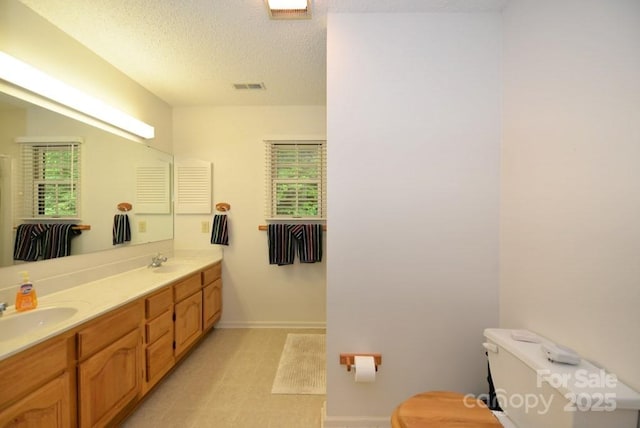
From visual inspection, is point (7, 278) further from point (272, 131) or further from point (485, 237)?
point (485, 237)

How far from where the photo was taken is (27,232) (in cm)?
135

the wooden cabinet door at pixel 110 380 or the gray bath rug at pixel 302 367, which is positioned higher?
the wooden cabinet door at pixel 110 380

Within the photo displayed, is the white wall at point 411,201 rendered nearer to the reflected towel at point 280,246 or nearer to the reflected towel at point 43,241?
the reflected towel at point 280,246

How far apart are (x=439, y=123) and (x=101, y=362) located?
2.20 metres

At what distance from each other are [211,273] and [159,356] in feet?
2.77

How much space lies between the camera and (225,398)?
1.66 metres

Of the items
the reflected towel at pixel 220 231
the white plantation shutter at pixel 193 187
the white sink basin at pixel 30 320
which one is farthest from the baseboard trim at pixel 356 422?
the white plantation shutter at pixel 193 187

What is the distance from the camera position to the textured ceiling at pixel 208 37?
135cm

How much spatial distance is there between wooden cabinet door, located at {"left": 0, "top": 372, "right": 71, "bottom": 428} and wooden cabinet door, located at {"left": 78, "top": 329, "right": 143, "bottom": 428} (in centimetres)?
7

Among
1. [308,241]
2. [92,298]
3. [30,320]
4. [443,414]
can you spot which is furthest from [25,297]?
[443,414]

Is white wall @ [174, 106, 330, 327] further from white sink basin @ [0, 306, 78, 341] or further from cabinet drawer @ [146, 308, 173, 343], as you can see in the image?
white sink basin @ [0, 306, 78, 341]

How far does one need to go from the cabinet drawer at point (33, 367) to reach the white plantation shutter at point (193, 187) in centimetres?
171

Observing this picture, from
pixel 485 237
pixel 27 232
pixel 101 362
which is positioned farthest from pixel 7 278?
pixel 485 237

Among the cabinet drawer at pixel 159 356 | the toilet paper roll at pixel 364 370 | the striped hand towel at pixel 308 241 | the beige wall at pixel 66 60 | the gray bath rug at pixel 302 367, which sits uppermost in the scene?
the beige wall at pixel 66 60
